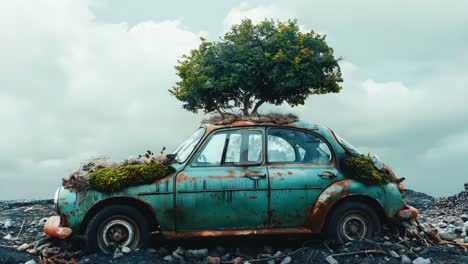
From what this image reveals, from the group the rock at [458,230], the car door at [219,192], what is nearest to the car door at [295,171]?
the car door at [219,192]

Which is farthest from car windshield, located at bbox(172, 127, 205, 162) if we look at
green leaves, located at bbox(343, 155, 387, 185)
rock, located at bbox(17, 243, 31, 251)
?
rock, located at bbox(17, 243, 31, 251)

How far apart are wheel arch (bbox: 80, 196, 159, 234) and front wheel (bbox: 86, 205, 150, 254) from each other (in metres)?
0.13

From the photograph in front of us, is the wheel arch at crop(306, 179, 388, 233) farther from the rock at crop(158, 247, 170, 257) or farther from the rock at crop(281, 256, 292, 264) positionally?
the rock at crop(158, 247, 170, 257)

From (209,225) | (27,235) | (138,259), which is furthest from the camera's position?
(27,235)

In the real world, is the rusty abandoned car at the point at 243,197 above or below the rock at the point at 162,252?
above

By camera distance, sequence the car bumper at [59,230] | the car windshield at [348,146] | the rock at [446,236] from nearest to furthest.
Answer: the car bumper at [59,230], the car windshield at [348,146], the rock at [446,236]

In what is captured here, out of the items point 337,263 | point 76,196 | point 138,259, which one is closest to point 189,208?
point 138,259

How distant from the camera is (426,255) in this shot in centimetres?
852

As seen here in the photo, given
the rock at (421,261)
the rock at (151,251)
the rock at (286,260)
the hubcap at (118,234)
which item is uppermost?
the hubcap at (118,234)

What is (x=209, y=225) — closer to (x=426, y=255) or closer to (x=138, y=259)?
(x=138, y=259)

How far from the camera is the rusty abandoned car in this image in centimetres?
829

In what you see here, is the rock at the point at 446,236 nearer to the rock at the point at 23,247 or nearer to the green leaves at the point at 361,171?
the green leaves at the point at 361,171

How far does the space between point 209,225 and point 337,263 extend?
6.94 ft

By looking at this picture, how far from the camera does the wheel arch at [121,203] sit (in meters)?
8.30
